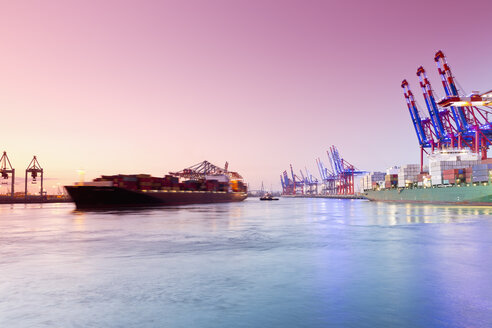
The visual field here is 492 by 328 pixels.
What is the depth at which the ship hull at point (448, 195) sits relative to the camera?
6402 centimetres

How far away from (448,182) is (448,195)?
4.15m

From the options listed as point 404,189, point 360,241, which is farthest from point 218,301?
point 404,189

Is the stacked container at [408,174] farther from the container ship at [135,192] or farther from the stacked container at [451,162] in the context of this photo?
the container ship at [135,192]

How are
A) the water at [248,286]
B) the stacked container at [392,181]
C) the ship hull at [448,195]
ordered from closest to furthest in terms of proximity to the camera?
the water at [248,286] < the ship hull at [448,195] < the stacked container at [392,181]

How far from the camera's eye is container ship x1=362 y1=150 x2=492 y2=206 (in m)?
65.4

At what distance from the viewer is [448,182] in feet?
248

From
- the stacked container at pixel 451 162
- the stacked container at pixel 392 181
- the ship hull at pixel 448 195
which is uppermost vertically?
the stacked container at pixel 451 162

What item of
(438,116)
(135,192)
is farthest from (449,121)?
(135,192)

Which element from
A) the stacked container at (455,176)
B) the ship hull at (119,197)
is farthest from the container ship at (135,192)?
the stacked container at (455,176)

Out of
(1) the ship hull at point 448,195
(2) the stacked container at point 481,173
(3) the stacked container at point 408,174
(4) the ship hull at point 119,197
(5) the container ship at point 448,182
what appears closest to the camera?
(1) the ship hull at point 448,195

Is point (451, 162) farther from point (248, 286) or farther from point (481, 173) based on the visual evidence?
point (248, 286)

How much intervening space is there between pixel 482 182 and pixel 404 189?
2862cm

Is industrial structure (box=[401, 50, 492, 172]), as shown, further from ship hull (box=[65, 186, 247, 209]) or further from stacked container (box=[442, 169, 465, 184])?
ship hull (box=[65, 186, 247, 209])


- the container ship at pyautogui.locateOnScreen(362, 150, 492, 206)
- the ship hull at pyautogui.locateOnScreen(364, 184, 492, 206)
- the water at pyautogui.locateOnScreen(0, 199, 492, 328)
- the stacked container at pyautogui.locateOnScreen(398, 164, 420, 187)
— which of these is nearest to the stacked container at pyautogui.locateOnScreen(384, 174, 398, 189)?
the container ship at pyautogui.locateOnScreen(362, 150, 492, 206)
